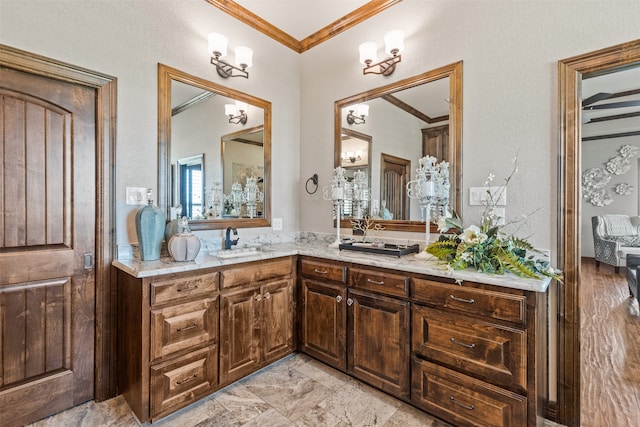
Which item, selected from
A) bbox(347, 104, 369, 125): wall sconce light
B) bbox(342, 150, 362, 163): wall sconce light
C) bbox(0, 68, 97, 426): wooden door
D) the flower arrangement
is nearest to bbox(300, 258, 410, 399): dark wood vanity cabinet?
the flower arrangement

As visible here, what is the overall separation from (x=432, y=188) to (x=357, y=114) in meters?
1.10

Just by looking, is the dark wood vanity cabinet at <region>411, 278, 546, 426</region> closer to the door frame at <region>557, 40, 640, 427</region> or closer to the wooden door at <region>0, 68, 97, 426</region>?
the door frame at <region>557, 40, 640, 427</region>

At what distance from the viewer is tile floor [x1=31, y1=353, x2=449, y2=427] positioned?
168 centimetres

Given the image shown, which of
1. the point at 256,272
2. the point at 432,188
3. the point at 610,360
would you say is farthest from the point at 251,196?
the point at 610,360

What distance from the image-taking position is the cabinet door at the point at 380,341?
1772mm

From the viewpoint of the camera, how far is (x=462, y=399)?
155 centimetres

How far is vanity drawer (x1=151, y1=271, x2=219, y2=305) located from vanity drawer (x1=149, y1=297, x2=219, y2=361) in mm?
55

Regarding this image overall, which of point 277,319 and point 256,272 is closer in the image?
point 256,272

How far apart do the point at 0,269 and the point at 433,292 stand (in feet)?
7.91

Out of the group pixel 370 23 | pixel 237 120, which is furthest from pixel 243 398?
pixel 370 23

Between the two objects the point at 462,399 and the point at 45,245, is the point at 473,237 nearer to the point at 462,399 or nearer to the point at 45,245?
the point at 462,399

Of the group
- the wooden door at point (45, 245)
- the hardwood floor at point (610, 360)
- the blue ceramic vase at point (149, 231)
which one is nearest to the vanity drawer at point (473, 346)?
the hardwood floor at point (610, 360)

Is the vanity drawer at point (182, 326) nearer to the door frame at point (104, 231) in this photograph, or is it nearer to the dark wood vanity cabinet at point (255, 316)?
the dark wood vanity cabinet at point (255, 316)

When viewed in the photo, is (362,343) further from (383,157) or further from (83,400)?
(83,400)
